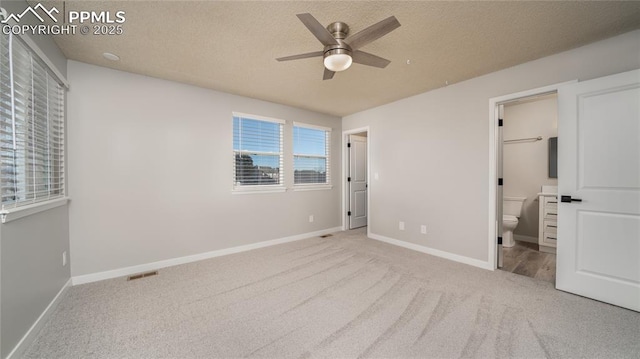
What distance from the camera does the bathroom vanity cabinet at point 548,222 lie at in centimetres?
339

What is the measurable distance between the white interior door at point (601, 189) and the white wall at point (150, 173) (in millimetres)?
3747

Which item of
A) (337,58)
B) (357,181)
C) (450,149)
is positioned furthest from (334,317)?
(357,181)

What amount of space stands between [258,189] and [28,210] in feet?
7.92

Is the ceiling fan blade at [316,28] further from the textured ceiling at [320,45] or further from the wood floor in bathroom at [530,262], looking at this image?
the wood floor in bathroom at [530,262]

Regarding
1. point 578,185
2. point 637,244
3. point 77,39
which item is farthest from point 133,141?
point 637,244

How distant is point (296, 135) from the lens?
169 inches

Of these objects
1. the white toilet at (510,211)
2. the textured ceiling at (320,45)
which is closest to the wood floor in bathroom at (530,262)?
the white toilet at (510,211)

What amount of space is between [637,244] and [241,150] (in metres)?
4.45

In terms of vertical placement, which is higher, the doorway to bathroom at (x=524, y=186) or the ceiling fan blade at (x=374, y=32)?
the ceiling fan blade at (x=374, y=32)

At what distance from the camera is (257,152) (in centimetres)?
383

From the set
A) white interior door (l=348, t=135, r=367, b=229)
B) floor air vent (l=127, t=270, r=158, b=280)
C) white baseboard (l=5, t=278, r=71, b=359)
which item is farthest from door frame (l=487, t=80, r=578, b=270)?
white baseboard (l=5, t=278, r=71, b=359)

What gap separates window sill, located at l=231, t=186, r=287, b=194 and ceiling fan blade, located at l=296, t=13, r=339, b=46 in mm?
2558

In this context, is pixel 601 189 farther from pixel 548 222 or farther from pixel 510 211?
pixel 510 211

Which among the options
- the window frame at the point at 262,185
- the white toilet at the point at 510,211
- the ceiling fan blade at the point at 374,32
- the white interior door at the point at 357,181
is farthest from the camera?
the white interior door at the point at 357,181
